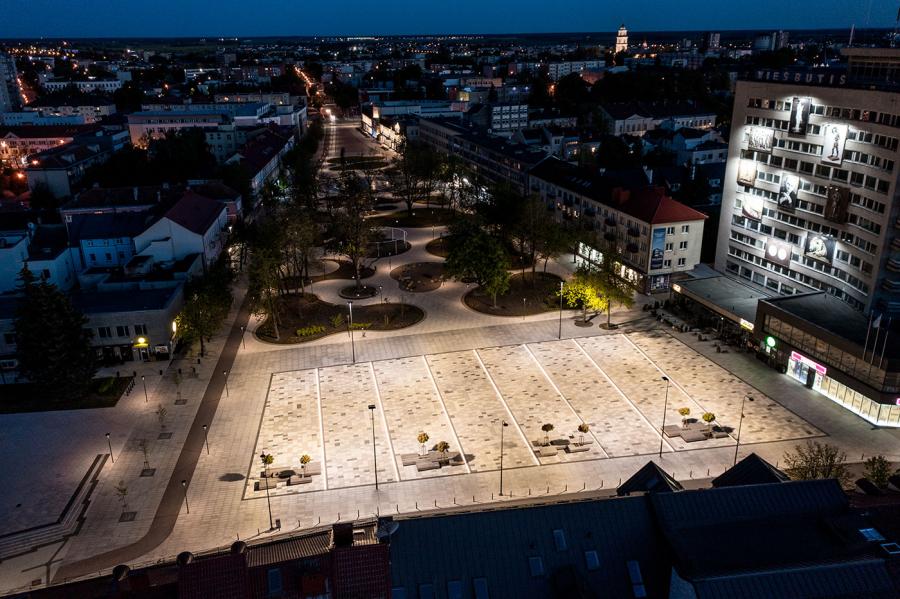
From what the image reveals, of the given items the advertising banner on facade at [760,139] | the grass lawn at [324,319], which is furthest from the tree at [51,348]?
the advertising banner on facade at [760,139]

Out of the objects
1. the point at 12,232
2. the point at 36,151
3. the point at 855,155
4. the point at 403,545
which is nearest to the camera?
the point at 403,545

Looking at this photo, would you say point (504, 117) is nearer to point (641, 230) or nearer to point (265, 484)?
point (641, 230)

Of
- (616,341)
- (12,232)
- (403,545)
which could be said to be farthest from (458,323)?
(12,232)

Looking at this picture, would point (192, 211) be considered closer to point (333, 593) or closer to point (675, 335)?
point (675, 335)

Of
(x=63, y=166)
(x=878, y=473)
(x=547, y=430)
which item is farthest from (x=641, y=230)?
(x=63, y=166)

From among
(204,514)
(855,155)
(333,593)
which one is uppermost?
(855,155)
